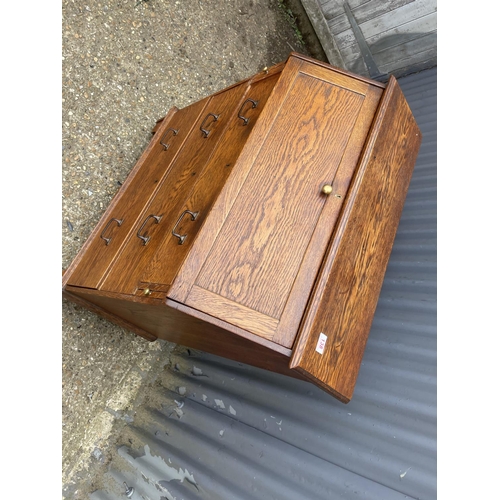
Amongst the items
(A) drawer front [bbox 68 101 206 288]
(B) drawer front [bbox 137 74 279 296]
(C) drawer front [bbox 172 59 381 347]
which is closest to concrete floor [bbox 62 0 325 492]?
(A) drawer front [bbox 68 101 206 288]

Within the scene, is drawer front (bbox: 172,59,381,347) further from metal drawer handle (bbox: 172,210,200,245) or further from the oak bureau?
metal drawer handle (bbox: 172,210,200,245)

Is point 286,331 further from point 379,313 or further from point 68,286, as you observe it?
point 68,286

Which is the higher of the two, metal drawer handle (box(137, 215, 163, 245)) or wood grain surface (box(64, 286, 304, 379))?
metal drawer handle (box(137, 215, 163, 245))

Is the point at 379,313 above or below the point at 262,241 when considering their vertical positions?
above

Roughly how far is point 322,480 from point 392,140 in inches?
53.9

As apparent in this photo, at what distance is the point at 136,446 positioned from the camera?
87.3 inches

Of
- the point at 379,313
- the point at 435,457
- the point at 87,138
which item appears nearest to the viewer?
the point at 435,457

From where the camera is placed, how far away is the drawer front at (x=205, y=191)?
1479 mm

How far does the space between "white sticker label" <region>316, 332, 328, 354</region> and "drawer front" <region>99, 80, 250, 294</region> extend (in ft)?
2.00

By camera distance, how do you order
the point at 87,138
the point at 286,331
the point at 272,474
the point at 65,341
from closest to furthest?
the point at 286,331, the point at 272,474, the point at 65,341, the point at 87,138

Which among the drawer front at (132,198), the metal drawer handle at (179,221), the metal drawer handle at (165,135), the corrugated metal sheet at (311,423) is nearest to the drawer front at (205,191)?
the metal drawer handle at (179,221)

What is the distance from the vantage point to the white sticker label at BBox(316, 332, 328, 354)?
1373 mm

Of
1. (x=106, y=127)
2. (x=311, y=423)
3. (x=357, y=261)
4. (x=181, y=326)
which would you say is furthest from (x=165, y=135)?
(x=311, y=423)

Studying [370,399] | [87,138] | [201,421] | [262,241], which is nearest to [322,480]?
[370,399]
